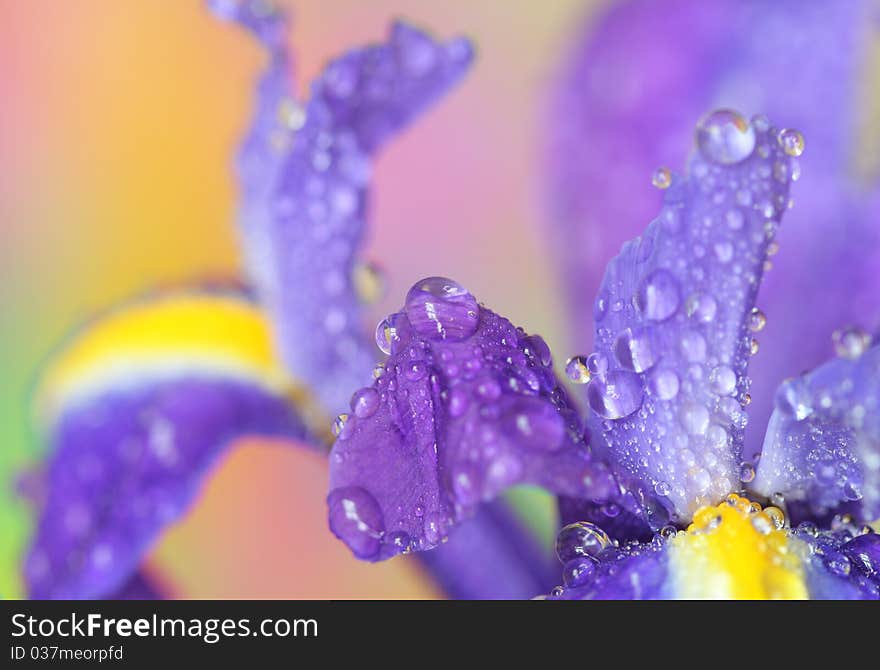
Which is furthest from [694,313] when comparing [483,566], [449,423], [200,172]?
[200,172]

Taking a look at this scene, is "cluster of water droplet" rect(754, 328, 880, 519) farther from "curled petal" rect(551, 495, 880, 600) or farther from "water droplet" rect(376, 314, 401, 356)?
"water droplet" rect(376, 314, 401, 356)

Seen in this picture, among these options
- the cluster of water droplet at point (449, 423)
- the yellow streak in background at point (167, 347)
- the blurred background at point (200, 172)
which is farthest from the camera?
the blurred background at point (200, 172)

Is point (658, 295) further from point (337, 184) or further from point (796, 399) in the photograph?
point (337, 184)

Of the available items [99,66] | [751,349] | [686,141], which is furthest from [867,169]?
[99,66]

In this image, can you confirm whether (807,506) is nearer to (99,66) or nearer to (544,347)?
(544,347)

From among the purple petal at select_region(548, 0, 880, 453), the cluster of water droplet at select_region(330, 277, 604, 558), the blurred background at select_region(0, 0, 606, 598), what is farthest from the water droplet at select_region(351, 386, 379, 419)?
the blurred background at select_region(0, 0, 606, 598)

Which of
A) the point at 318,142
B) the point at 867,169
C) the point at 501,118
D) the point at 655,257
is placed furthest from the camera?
the point at 501,118

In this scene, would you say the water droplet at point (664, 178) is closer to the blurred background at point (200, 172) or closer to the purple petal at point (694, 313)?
the purple petal at point (694, 313)

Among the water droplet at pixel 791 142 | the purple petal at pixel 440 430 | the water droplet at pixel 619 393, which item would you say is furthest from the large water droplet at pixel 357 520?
the water droplet at pixel 791 142
